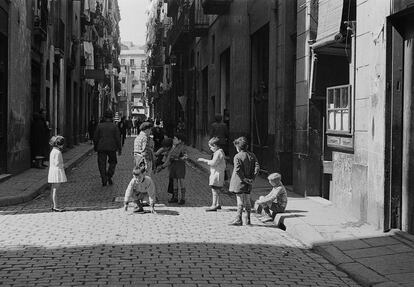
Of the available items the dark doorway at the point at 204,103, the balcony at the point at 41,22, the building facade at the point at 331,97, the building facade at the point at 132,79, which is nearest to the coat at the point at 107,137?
the building facade at the point at 331,97

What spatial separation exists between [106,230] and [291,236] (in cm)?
271

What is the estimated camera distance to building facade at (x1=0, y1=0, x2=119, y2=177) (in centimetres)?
1487

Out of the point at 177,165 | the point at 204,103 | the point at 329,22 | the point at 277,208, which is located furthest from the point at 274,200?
the point at 204,103

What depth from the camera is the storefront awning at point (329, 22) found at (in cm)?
999

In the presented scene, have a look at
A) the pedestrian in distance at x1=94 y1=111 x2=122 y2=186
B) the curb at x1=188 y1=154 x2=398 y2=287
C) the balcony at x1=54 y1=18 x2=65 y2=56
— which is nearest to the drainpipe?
the curb at x1=188 y1=154 x2=398 y2=287

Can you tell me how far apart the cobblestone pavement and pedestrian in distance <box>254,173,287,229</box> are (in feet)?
0.99

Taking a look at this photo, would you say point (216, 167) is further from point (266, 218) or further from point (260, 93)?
point (260, 93)

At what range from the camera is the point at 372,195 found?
27.7 ft

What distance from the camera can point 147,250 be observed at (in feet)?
23.8

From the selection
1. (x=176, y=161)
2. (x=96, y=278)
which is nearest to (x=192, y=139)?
(x=176, y=161)

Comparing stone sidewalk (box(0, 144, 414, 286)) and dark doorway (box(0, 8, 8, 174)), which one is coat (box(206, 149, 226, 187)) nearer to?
stone sidewalk (box(0, 144, 414, 286))

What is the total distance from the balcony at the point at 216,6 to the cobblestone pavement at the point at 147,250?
11089 millimetres

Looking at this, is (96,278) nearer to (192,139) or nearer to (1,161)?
(1,161)

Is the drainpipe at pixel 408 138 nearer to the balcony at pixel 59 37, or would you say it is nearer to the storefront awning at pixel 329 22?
the storefront awning at pixel 329 22
